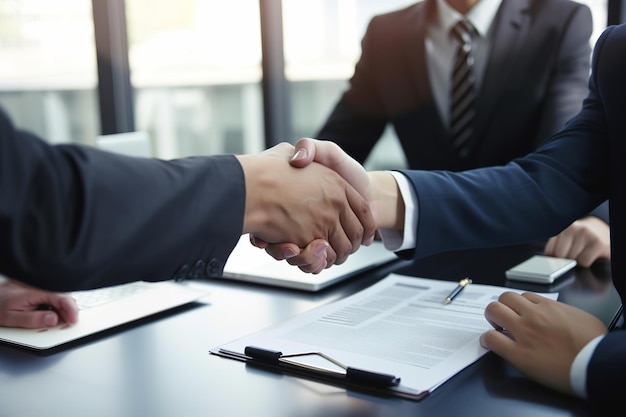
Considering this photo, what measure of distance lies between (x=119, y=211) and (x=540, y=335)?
0.50 metres

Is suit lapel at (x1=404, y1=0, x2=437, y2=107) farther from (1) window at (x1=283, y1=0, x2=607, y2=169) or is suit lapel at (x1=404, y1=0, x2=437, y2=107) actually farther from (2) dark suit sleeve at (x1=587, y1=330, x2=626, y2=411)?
(2) dark suit sleeve at (x1=587, y1=330, x2=626, y2=411)

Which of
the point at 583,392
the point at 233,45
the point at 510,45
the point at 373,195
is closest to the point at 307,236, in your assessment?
the point at 373,195

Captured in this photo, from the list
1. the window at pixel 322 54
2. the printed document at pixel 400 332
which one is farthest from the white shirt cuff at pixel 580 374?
the window at pixel 322 54

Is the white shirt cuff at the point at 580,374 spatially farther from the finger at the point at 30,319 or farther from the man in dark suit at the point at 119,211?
the finger at the point at 30,319

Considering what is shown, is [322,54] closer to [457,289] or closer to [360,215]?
[360,215]

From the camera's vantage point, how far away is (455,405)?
0.69 metres

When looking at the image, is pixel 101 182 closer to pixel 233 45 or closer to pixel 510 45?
pixel 510 45

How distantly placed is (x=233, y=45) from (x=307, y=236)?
2496 millimetres

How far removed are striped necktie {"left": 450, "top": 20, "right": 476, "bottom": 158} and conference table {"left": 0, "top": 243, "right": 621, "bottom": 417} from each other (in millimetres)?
909

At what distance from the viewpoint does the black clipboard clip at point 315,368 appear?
724mm

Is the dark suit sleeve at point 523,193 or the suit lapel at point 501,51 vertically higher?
the suit lapel at point 501,51

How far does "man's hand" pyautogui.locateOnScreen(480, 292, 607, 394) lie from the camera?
28.4 inches

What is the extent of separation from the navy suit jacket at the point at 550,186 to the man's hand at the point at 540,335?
0.27 metres

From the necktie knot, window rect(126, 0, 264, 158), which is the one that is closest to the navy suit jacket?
the necktie knot
